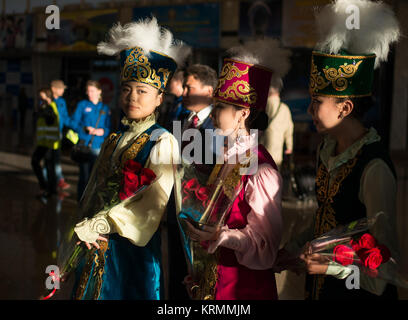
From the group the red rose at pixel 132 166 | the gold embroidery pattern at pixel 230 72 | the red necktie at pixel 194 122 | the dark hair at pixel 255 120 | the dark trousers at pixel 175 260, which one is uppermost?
the gold embroidery pattern at pixel 230 72

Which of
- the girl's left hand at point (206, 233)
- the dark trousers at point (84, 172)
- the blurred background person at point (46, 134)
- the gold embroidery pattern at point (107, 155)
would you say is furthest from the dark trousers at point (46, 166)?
the girl's left hand at point (206, 233)

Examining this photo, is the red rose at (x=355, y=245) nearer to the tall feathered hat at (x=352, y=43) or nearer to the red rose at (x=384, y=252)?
the red rose at (x=384, y=252)

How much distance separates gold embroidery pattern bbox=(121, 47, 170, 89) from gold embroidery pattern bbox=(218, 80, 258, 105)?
0.37 metres

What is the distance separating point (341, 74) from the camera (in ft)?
6.08

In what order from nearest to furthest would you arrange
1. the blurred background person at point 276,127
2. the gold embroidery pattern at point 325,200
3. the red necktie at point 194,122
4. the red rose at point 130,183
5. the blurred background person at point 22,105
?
the gold embroidery pattern at point 325,200 < the red rose at point 130,183 < the red necktie at point 194,122 < the blurred background person at point 276,127 < the blurred background person at point 22,105

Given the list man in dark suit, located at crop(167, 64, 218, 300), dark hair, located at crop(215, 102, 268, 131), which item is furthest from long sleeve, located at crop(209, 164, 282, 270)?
man in dark suit, located at crop(167, 64, 218, 300)

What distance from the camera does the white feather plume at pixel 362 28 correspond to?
Answer: 5.91 ft

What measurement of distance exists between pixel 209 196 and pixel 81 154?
167 inches

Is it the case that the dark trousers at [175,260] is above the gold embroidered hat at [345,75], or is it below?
below

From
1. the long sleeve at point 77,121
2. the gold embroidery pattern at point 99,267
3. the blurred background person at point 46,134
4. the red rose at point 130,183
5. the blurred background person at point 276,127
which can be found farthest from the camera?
the blurred background person at point 46,134

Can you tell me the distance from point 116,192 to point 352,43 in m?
1.21

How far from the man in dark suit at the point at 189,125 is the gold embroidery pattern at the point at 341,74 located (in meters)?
1.25

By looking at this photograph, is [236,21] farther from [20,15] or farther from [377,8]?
[377,8]

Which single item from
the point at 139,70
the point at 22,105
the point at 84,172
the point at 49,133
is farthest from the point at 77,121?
the point at 22,105
